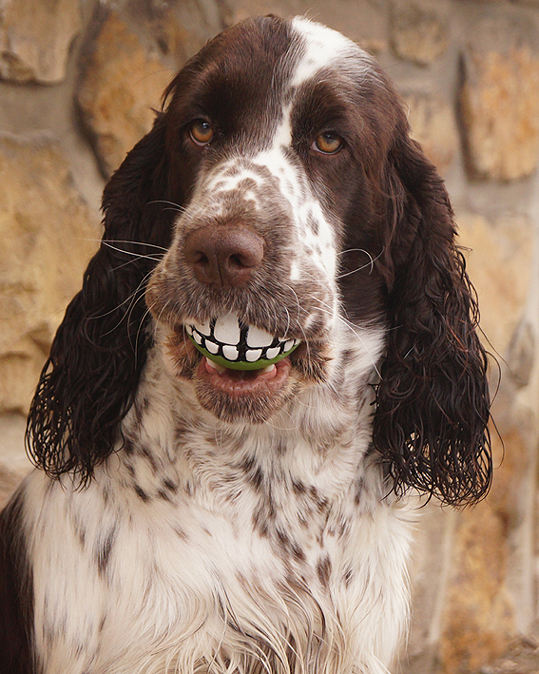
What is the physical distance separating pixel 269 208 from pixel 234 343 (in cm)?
26

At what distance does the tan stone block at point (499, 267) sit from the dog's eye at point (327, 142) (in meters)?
1.32

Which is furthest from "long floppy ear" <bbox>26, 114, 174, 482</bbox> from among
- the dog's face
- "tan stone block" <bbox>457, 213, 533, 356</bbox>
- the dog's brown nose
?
"tan stone block" <bbox>457, 213, 533, 356</bbox>

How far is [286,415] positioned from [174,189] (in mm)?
543

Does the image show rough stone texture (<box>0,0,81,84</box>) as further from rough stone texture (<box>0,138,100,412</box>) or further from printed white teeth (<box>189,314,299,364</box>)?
printed white teeth (<box>189,314,299,364</box>)

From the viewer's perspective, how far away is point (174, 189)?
6.04ft

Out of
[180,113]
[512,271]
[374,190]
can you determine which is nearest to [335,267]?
[374,190]

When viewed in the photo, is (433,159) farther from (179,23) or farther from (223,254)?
(223,254)

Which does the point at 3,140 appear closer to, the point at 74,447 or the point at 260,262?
the point at 74,447

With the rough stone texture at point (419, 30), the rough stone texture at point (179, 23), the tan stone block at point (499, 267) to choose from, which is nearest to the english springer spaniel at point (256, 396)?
the rough stone texture at point (179, 23)

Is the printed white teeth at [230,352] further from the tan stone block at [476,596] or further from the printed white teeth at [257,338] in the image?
the tan stone block at [476,596]

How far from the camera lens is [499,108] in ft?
9.61

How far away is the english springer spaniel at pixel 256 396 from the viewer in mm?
1638

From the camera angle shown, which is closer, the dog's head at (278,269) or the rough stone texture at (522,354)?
the dog's head at (278,269)

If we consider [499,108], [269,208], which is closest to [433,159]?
[499,108]
